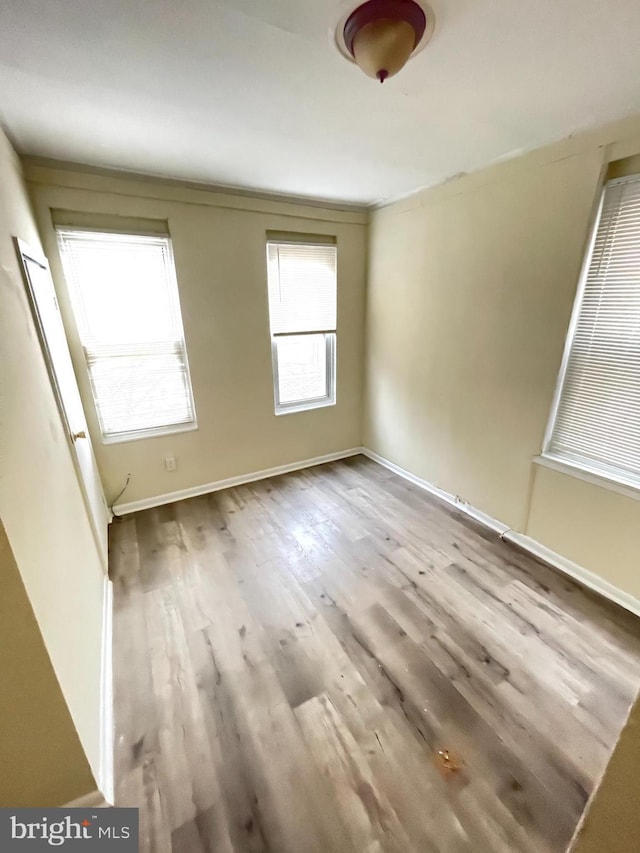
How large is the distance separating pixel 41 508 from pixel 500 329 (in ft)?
8.35

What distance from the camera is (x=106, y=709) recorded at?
4.51ft

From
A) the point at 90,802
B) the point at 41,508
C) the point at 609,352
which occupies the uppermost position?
the point at 609,352

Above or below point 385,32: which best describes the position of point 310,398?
below

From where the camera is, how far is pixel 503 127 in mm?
1690

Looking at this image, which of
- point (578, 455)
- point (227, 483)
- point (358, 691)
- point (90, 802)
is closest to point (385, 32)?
point (578, 455)

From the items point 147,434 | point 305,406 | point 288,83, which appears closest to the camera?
point 288,83

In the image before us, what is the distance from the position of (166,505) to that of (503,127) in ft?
10.8

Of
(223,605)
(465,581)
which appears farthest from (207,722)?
(465,581)

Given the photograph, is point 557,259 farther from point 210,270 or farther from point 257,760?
point 257,760

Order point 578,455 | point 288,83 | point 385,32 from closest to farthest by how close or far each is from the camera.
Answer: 1. point 385,32
2. point 288,83
3. point 578,455

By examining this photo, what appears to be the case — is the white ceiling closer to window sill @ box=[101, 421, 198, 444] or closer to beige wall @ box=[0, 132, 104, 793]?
beige wall @ box=[0, 132, 104, 793]

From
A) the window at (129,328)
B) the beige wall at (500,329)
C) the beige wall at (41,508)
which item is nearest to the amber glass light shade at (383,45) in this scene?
the beige wall at (500,329)

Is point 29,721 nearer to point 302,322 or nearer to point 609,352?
point 609,352

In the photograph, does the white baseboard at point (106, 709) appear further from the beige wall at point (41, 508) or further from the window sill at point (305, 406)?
the window sill at point (305, 406)
